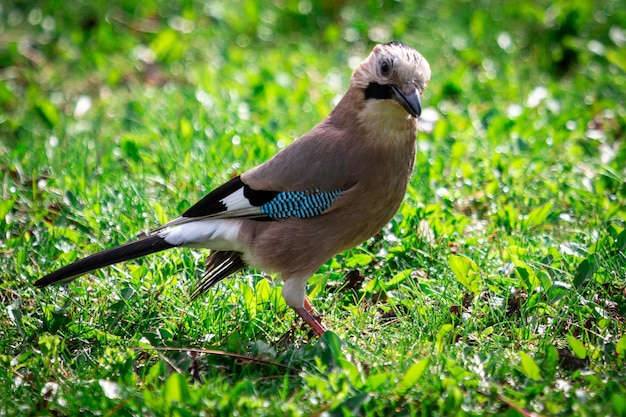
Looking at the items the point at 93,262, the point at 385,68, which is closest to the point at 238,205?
the point at 93,262

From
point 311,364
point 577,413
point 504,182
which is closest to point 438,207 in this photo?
point 504,182

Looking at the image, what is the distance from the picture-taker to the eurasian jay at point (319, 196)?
134 inches

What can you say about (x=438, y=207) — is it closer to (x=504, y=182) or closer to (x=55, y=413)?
(x=504, y=182)

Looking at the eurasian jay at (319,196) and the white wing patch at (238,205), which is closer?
the eurasian jay at (319,196)

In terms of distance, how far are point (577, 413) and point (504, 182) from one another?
81.4 inches

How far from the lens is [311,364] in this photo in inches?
126

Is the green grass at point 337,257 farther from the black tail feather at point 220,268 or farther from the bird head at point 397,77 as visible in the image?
the bird head at point 397,77

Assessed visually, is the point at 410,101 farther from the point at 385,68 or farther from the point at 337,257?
A: the point at 337,257

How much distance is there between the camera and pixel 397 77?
3.31 metres

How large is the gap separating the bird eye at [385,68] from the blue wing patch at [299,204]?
53 cm

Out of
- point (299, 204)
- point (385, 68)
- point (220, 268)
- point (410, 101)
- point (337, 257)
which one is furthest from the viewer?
point (337, 257)

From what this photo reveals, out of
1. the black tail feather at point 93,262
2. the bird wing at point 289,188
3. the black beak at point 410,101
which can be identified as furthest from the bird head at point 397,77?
the black tail feather at point 93,262

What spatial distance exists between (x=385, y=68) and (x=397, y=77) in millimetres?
81

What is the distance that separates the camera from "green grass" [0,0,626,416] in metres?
3.02
